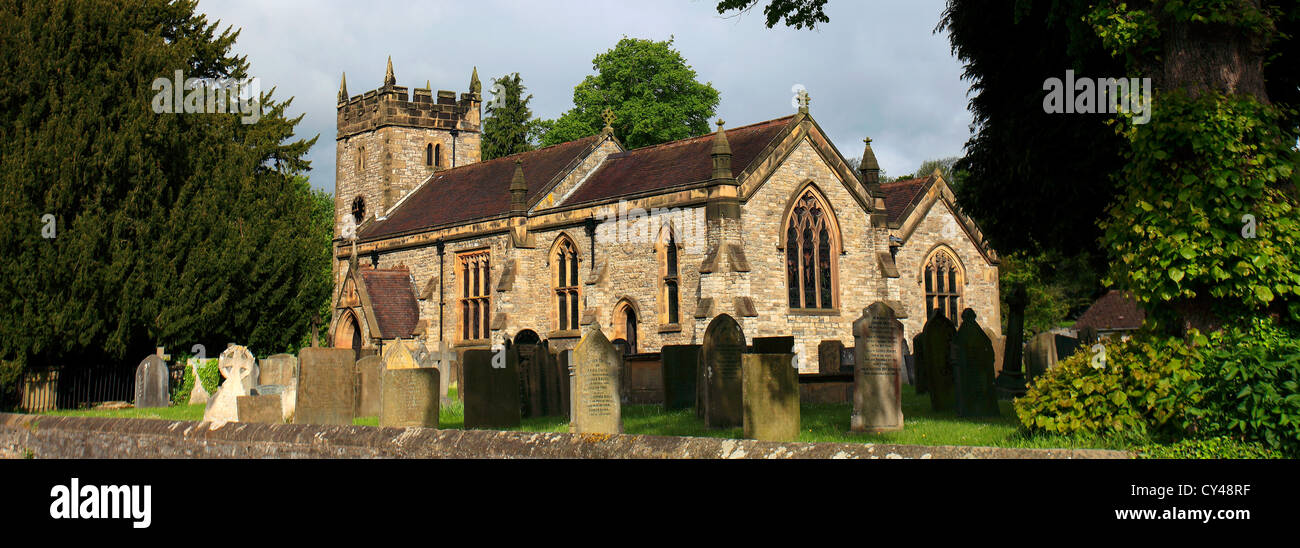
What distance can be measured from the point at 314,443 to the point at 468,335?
898 inches

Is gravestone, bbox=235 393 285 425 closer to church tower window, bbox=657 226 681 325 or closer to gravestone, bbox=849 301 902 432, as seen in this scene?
gravestone, bbox=849 301 902 432

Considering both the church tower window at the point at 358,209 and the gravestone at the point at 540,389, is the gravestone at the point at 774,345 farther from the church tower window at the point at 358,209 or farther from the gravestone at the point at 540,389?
the church tower window at the point at 358,209

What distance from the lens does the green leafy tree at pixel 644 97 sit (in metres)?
46.3

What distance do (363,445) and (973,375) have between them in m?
8.00

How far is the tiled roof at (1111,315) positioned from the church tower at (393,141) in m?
27.2

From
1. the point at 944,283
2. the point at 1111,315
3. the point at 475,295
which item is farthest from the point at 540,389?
the point at 1111,315

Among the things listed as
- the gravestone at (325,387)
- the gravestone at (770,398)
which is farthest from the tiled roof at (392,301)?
the gravestone at (770,398)

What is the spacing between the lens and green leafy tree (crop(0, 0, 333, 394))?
19.1m

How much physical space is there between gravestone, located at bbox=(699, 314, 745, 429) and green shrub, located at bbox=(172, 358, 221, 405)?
13124 mm

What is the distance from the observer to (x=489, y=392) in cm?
1348

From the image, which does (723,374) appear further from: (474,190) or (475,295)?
(474,190)

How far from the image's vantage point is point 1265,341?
7.45 metres
